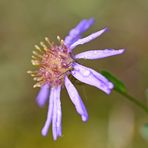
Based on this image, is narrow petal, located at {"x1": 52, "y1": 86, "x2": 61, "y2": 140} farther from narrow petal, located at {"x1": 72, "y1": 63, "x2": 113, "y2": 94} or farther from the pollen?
narrow petal, located at {"x1": 72, "y1": 63, "x2": 113, "y2": 94}

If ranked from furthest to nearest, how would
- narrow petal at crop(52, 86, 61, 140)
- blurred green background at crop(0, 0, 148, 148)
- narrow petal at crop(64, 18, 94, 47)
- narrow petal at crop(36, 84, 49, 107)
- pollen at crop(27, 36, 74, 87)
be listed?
blurred green background at crop(0, 0, 148, 148) → narrow petal at crop(36, 84, 49, 107) → narrow petal at crop(64, 18, 94, 47) → pollen at crop(27, 36, 74, 87) → narrow petal at crop(52, 86, 61, 140)

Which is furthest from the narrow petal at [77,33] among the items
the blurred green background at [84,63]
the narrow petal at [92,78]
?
the blurred green background at [84,63]

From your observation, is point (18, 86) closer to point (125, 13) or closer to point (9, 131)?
point (9, 131)

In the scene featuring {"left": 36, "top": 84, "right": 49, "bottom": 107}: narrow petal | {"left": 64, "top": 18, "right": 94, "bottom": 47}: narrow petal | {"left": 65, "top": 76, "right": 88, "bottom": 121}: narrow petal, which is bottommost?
{"left": 65, "top": 76, "right": 88, "bottom": 121}: narrow petal

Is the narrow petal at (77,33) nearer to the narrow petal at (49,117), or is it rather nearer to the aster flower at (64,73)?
the aster flower at (64,73)

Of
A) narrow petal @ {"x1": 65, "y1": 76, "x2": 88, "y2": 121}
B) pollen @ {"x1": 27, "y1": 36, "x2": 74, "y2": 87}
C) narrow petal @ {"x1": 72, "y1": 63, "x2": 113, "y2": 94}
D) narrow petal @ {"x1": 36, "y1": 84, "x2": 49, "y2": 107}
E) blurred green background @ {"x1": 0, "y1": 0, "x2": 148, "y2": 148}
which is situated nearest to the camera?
narrow petal @ {"x1": 72, "y1": 63, "x2": 113, "y2": 94}

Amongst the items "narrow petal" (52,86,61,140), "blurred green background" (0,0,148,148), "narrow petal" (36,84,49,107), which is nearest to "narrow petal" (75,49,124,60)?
"narrow petal" (52,86,61,140)

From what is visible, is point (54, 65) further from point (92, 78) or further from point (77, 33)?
point (92, 78)

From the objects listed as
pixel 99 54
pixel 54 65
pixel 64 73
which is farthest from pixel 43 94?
pixel 99 54
